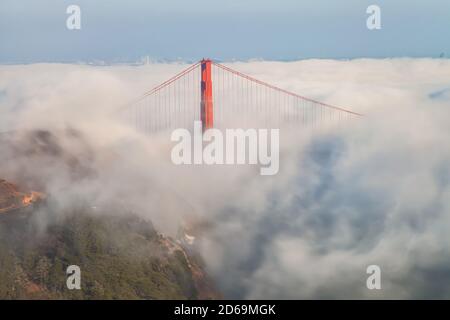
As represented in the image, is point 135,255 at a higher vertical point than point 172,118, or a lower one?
lower

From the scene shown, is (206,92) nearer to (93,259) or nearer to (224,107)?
(93,259)

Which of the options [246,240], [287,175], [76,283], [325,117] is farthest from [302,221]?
[325,117]

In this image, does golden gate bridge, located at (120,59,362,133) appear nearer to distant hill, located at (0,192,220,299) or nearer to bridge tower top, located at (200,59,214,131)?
bridge tower top, located at (200,59,214,131)

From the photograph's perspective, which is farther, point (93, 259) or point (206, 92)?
point (206, 92)

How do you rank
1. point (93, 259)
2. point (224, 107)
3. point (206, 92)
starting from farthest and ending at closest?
point (224, 107) → point (206, 92) → point (93, 259)

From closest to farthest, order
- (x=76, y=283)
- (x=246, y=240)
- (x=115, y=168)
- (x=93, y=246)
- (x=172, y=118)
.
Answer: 1. (x=76, y=283)
2. (x=93, y=246)
3. (x=246, y=240)
4. (x=115, y=168)
5. (x=172, y=118)

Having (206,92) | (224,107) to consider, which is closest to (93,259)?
(206,92)

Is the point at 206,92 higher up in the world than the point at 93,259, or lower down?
higher up

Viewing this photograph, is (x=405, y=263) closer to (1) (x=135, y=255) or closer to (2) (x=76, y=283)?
(1) (x=135, y=255)
